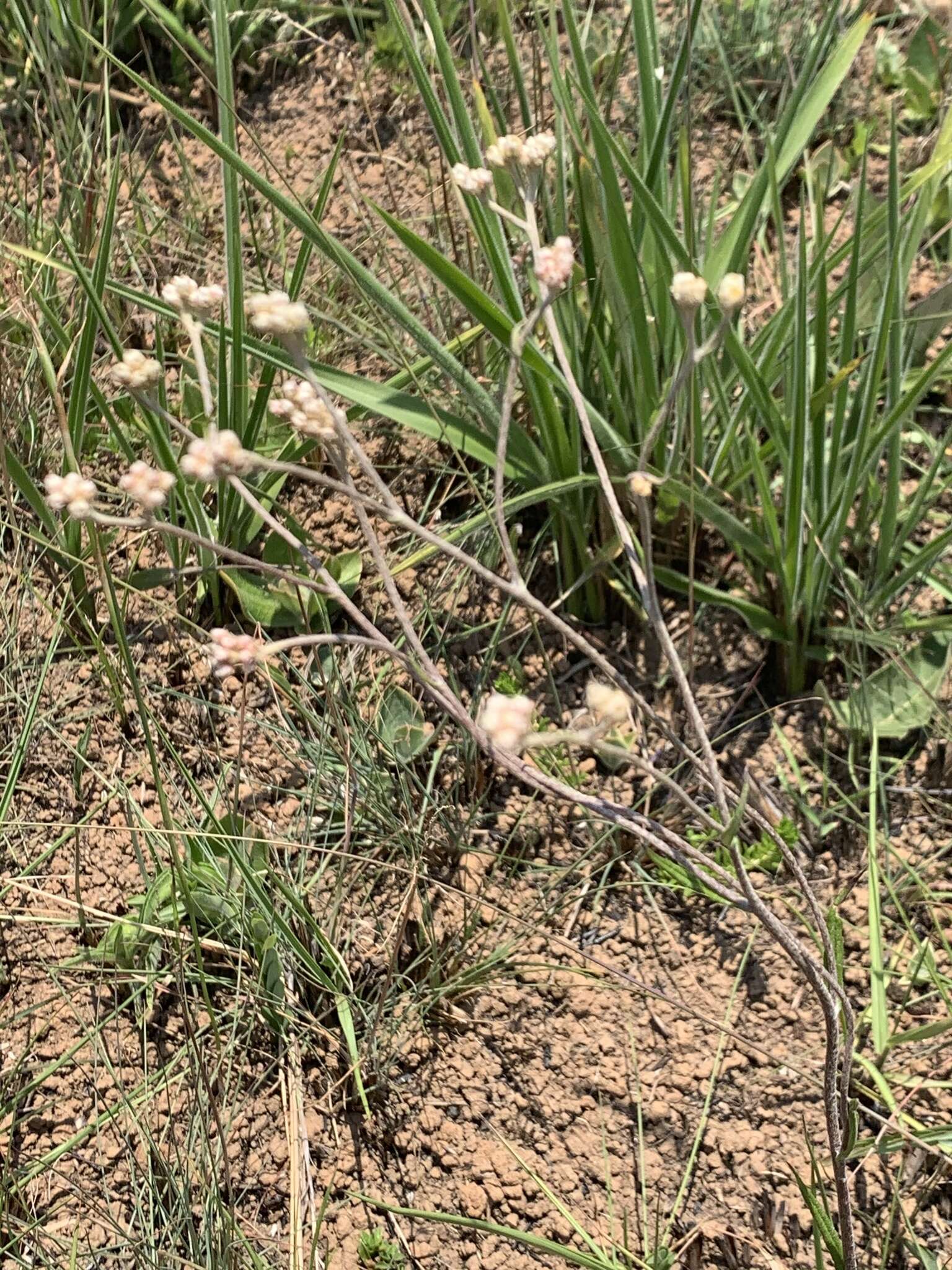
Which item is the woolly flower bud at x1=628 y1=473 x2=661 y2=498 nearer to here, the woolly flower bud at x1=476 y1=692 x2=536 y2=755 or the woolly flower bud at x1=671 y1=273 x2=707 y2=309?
the woolly flower bud at x1=671 y1=273 x2=707 y2=309

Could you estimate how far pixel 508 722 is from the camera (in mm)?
676

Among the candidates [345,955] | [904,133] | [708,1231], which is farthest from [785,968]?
[904,133]

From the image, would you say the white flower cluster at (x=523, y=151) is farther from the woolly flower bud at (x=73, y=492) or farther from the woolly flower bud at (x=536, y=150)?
the woolly flower bud at (x=73, y=492)

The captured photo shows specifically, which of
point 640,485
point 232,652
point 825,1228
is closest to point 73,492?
point 232,652

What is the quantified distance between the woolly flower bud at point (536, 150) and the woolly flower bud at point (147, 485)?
0.42 meters

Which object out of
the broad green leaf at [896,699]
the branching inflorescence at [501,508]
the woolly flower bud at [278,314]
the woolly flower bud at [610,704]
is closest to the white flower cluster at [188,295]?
the branching inflorescence at [501,508]

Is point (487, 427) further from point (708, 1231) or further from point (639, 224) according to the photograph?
point (708, 1231)

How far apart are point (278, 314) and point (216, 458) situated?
0.13 meters

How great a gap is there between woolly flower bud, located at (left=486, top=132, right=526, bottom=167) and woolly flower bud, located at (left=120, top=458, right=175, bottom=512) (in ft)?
1.36

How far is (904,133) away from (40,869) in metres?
1.94

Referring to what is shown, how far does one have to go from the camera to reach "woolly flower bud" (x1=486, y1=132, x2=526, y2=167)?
0.92m

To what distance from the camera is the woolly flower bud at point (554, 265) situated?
86cm

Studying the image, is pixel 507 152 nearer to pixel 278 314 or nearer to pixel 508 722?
pixel 278 314

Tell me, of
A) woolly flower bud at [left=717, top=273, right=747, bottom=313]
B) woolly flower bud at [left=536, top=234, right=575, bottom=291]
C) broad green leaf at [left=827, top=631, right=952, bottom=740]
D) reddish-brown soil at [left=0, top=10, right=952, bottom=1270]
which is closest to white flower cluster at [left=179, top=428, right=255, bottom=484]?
woolly flower bud at [left=536, top=234, right=575, bottom=291]
